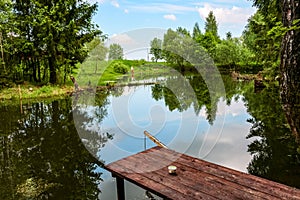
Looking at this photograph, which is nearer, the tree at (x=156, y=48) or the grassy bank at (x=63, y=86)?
the tree at (x=156, y=48)

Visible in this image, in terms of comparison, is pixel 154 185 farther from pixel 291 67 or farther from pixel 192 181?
pixel 291 67

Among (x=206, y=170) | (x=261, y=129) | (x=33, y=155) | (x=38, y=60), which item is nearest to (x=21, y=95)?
(x=38, y=60)

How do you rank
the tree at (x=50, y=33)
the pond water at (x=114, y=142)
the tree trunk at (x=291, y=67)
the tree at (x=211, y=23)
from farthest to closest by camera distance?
the tree at (x=211, y=23) < the tree at (x=50, y=33) < the pond water at (x=114, y=142) < the tree trunk at (x=291, y=67)

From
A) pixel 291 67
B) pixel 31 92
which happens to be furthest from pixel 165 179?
pixel 31 92

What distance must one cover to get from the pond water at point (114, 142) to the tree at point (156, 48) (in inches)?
89.0

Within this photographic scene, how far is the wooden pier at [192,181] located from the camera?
2.50 meters

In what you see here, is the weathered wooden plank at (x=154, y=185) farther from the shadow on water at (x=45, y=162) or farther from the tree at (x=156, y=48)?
the tree at (x=156, y=48)

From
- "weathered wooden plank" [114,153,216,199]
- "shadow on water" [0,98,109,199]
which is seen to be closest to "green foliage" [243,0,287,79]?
"weathered wooden plank" [114,153,216,199]

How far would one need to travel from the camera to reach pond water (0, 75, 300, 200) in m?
4.47

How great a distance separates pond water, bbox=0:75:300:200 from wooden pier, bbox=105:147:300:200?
0.95m

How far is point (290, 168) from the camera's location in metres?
4.79

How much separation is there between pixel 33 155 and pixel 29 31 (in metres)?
13.5

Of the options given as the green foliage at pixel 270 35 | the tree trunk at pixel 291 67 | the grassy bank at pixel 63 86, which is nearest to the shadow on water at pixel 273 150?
the green foliage at pixel 270 35

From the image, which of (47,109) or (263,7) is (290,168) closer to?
(263,7)
